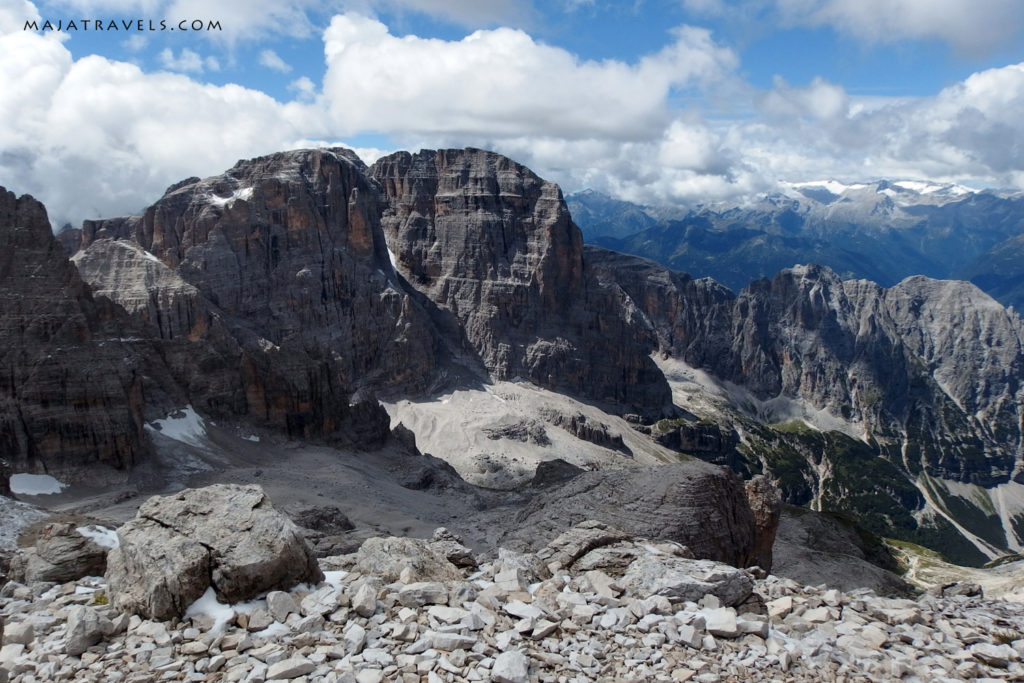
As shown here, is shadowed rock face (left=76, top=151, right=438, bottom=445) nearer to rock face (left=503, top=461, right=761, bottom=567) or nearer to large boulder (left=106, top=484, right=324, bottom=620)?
rock face (left=503, top=461, right=761, bottom=567)

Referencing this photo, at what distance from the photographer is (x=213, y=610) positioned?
16.2m

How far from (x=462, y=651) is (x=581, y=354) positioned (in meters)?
171

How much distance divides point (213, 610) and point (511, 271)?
169686 mm

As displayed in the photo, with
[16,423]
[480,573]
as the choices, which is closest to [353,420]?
[16,423]

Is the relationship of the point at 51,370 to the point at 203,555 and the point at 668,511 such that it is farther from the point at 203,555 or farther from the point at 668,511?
the point at 203,555

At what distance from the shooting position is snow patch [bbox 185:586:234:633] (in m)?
15.6

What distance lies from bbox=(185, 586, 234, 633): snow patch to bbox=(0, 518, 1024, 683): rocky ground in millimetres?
43

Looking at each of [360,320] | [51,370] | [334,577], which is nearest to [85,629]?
[334,577]

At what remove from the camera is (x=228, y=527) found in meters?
18.6

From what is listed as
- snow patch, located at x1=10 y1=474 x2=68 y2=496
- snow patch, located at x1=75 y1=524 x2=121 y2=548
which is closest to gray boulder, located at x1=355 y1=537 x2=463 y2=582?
snow patch, located at x1=75 y1=524 x2=121 y2=548

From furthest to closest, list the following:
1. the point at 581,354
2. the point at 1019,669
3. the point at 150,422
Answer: the point at 581,354
the point at 150,422
the point at 1019,669

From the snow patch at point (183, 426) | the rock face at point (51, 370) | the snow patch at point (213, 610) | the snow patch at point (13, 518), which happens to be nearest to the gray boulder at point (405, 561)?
the snow patch at point (213, 610)

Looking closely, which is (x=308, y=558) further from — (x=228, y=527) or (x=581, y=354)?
(x=581, y=354)

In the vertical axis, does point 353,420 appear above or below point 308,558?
below
